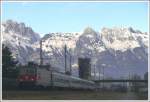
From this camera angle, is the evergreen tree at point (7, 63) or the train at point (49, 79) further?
the train at point (49, 79)

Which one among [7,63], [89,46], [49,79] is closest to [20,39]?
[7,63]

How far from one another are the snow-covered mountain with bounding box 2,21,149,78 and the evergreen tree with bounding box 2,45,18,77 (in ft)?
0.50

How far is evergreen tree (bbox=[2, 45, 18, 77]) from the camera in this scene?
591 inches

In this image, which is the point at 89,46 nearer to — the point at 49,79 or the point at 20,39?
the point at 49,79

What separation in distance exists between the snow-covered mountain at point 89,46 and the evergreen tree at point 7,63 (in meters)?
0.15

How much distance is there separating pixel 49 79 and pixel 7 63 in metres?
1.01

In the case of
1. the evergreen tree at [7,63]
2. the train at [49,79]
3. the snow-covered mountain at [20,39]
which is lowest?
the train at [49,79]

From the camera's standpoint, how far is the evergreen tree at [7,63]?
15.0 m

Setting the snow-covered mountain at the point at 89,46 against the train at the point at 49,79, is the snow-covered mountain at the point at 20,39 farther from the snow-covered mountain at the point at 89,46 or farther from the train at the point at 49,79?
the train at the point at 49,79

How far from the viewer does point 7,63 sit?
15.1m

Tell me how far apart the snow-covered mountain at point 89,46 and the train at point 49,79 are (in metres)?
0.14

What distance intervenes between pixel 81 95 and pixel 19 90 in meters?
1.03

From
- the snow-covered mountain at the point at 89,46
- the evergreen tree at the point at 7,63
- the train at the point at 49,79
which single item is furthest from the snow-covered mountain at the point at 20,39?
the train at the point at 49,79

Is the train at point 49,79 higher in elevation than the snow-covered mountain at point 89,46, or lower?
lower
